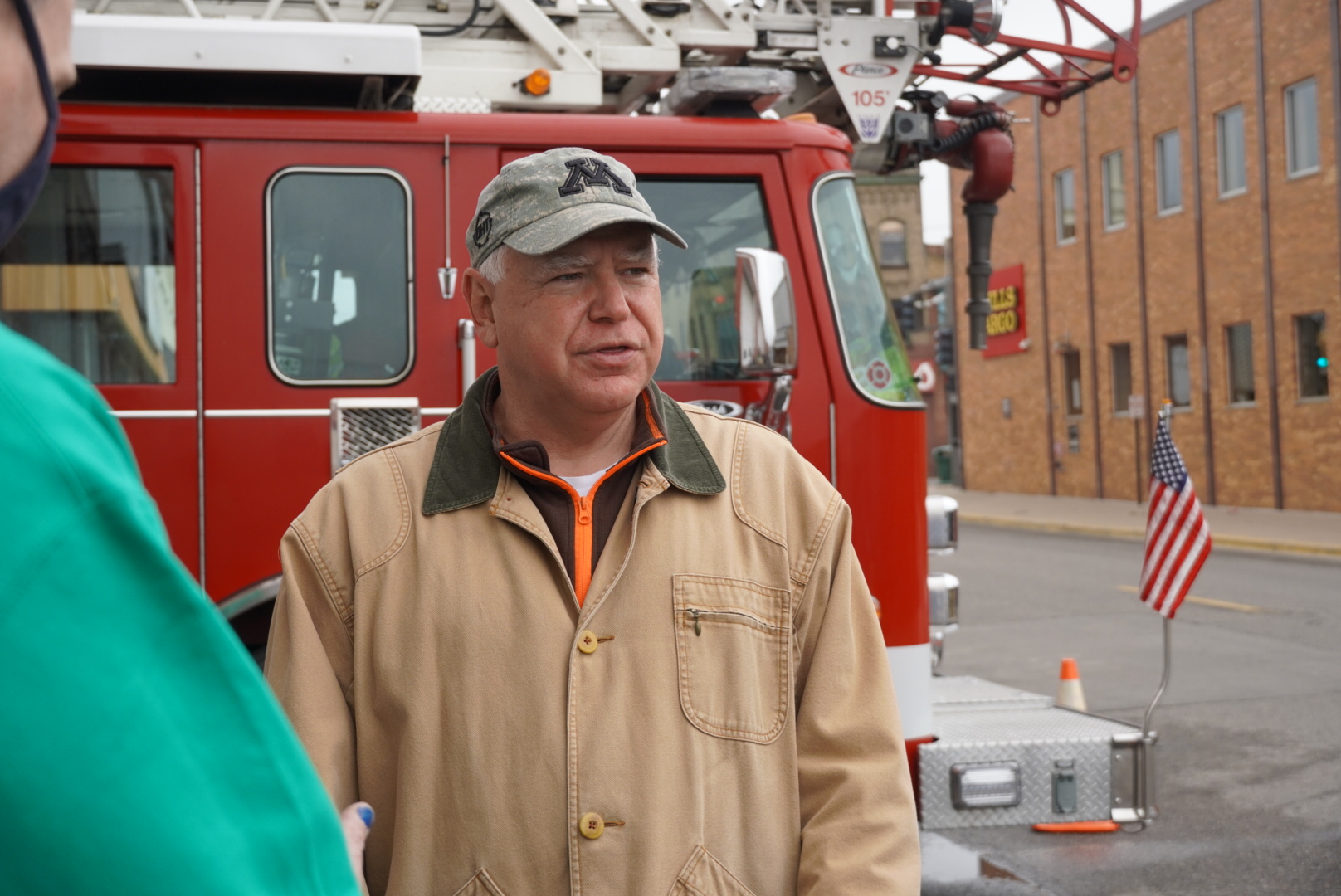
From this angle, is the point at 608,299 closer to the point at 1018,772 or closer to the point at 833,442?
the point at 833,442

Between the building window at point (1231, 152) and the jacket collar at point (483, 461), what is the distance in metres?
24.5

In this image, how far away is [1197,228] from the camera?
25234 millimetres

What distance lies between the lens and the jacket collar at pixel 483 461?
84.2 inches

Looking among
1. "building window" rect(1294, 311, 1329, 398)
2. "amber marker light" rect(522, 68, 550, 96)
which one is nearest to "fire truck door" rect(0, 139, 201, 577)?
"amber marker light" rect(522, 68, 550, 96)

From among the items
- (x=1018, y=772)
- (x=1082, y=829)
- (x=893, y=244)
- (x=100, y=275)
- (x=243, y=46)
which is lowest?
(x=1082, y=829)

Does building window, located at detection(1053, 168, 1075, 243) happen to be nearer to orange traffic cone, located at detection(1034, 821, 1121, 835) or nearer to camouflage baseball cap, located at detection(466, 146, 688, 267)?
orange traffic cone, located at detection(1034, 821, 1121, 835)

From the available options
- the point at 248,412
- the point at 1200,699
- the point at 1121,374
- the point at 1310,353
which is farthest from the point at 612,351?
the point at 1121,374

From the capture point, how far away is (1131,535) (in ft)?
67.7

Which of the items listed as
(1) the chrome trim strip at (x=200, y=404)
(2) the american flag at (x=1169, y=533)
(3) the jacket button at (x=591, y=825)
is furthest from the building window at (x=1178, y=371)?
(3) the jacket button at (x=591, y=825)

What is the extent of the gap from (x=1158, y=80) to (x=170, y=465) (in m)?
26.0

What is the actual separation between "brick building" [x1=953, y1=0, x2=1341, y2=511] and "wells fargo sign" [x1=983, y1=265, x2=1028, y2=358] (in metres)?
0.22

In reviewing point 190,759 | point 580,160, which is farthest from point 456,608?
point 190,759

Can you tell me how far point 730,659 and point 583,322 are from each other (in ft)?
2.03

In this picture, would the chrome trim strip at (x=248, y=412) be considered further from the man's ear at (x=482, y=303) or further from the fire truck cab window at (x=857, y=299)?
the man's ear at (x=482, y=303)
